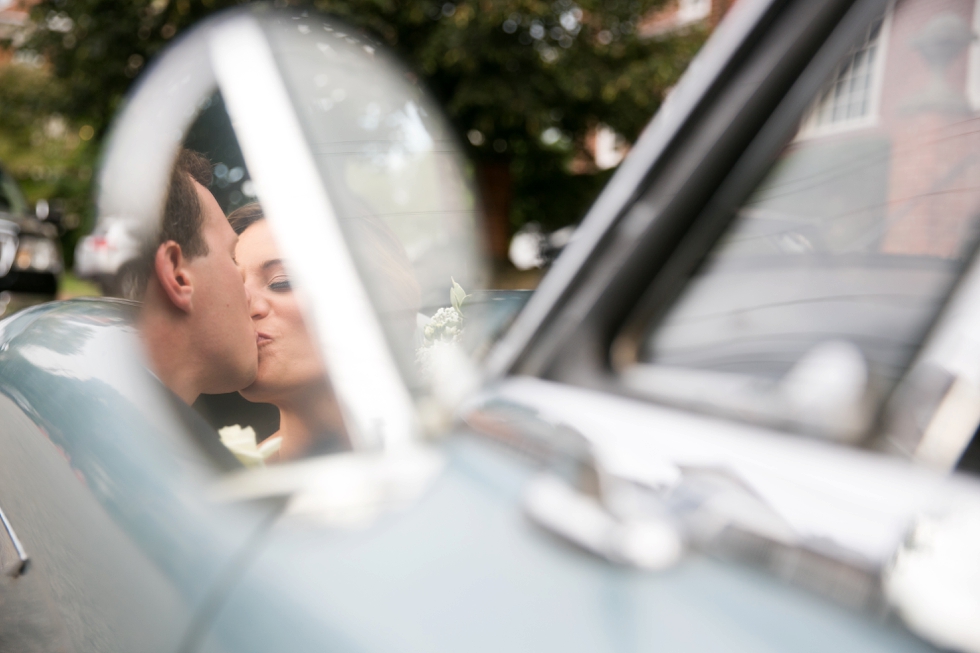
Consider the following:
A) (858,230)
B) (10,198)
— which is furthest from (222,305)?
(10,198)

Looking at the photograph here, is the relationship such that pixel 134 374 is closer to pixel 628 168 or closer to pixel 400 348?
pixel 400 348

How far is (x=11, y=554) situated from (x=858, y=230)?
150 cm

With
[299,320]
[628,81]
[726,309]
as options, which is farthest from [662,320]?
[628,81]

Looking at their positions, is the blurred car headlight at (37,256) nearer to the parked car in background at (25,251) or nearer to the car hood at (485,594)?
the parked car in background at (25,251)

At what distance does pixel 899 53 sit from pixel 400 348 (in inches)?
24.3

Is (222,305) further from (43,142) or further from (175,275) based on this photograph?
(43,142)

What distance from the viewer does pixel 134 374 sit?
112 cm

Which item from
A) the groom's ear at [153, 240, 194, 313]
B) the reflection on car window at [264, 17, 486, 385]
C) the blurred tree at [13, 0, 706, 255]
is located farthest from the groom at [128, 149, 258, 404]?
the blurred tree at [13, 0, 706, 255]

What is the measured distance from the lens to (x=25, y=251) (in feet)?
18.1

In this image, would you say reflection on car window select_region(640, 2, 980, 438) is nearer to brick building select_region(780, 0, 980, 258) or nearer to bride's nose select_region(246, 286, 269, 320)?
brick building select_region(780, 0, 980, 258)

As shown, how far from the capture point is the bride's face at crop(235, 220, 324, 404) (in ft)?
2.72

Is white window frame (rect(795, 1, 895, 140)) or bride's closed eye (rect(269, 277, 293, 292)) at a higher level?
white window frame (rect(795, 1, 895, 140))

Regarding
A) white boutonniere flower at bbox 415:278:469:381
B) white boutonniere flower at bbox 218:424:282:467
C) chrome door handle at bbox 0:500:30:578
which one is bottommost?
chrome door handle at bbox 0:500:30:578

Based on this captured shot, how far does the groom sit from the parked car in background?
303 cm
